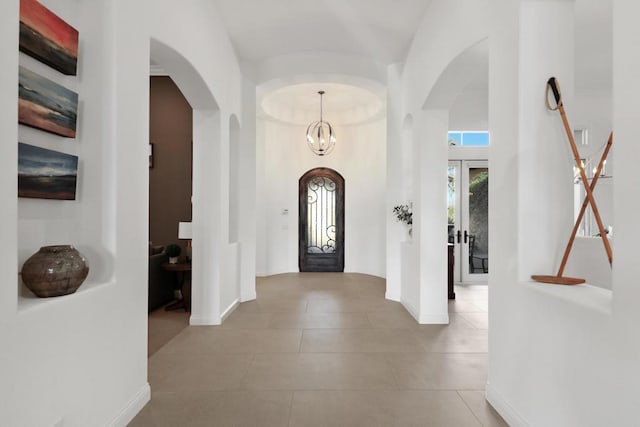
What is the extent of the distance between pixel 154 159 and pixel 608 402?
6.18m

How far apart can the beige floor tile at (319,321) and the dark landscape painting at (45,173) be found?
115 inches

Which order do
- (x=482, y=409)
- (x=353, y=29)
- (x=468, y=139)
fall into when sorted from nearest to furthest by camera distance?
1. (x=482, y=409)
2. (x=353, y=29)
3. (x=468, y=139)

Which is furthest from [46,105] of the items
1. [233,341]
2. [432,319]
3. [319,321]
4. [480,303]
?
[480,303]

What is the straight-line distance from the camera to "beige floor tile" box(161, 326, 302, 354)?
12.2ft

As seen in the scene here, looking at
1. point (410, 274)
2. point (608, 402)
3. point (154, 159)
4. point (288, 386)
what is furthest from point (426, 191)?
point (154, 159)

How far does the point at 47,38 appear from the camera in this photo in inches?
76.8

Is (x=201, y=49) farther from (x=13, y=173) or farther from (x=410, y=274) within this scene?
(x=410, y=274)

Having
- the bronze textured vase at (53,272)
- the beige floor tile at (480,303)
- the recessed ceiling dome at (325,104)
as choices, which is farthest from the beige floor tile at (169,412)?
the recessed ceiling dome at (325,104)

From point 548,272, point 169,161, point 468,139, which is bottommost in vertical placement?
point 548,272

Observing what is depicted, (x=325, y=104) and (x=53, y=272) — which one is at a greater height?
(x=325, y=104)

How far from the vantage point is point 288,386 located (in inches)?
115

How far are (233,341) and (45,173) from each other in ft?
8.50

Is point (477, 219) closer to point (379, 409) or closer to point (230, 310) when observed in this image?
point (230, 310)

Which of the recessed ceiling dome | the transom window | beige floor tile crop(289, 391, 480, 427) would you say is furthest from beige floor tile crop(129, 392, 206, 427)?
the transom window
